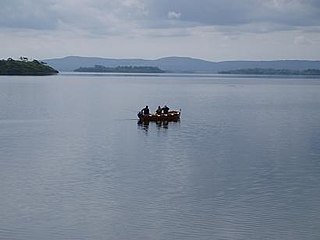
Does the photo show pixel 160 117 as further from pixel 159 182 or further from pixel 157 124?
pixel 159 182

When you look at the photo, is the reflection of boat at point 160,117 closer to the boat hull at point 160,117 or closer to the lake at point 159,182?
the boat hull at point 160,117

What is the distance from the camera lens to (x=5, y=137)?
47.5 metres

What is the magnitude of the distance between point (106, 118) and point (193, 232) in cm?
4390

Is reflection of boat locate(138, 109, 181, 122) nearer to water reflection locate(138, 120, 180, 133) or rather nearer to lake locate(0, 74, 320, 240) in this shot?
water reflection locate(138, 120, 180, 133)

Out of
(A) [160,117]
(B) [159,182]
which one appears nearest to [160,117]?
(A) [160,117]

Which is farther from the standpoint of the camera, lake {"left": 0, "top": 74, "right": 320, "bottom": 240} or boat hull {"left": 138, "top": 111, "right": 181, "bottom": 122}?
boat hull {"left": 138, "top": 111, "right": 181, "bottom": 122}

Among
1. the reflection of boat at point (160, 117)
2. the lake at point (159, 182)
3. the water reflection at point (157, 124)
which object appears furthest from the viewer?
the reflection of boat at point (160, 117)

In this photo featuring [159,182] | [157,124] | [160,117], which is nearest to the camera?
[159,182]

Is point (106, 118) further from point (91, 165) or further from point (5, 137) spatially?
point (91, 165)

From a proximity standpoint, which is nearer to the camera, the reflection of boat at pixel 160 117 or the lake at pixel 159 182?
the lake at pixel 159 182

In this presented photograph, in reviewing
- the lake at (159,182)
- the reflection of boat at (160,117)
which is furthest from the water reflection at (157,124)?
the lake at (159,182)

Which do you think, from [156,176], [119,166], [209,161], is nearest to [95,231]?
[156,176]

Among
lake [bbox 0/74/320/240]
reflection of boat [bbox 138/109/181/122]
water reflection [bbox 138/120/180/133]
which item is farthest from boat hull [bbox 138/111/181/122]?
lake [bbox 0/74/320/240]

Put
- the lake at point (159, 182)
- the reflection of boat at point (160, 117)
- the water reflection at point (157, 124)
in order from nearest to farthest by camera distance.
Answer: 1. the lake at point (159, 182)
2. the water reflection at point (157, 124)
3. the reflection of boat at point (160, 117)
